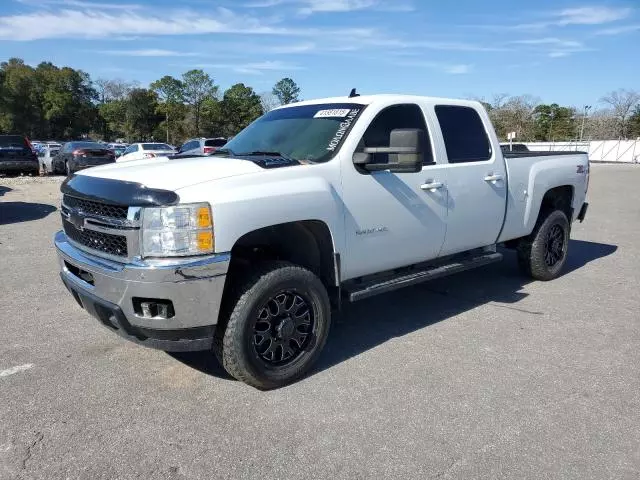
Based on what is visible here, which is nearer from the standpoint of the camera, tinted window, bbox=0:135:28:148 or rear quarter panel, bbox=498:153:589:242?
rear quarter panel, bbox=498:153:589:242

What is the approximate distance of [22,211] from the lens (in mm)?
11203

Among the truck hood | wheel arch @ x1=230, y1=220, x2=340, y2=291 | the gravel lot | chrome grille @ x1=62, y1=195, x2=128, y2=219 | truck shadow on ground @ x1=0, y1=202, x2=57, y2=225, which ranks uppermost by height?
the truck hood

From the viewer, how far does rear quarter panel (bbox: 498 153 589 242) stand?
5.45m

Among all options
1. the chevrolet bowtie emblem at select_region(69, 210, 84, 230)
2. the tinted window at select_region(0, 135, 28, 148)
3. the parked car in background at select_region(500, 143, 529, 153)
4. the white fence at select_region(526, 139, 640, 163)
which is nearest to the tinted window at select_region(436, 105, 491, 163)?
the parked car in background at select_region(500, 143, 529, 153)

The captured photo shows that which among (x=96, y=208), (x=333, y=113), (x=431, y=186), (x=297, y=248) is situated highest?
(x=333, y=113)

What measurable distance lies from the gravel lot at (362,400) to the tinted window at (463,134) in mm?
1538

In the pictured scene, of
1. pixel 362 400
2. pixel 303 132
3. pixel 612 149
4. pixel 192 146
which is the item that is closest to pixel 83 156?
pixel 192 146

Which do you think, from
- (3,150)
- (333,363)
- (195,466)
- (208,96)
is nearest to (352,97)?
(333,363)

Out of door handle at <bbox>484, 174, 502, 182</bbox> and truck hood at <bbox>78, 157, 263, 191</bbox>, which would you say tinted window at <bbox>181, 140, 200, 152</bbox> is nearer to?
door handle at <bbox>484, 174, 502, 182</bbox>

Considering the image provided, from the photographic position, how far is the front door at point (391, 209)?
12.8 ft

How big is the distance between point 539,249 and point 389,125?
2.83 metres

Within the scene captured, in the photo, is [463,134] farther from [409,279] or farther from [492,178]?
[409,279]

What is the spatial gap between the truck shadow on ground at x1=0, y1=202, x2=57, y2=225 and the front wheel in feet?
27.4

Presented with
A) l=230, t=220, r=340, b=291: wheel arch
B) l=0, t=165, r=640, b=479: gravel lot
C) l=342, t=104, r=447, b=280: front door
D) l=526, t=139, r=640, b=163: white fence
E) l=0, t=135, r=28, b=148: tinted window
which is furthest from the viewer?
l=526, t=139, r=640, b=163: white fence
